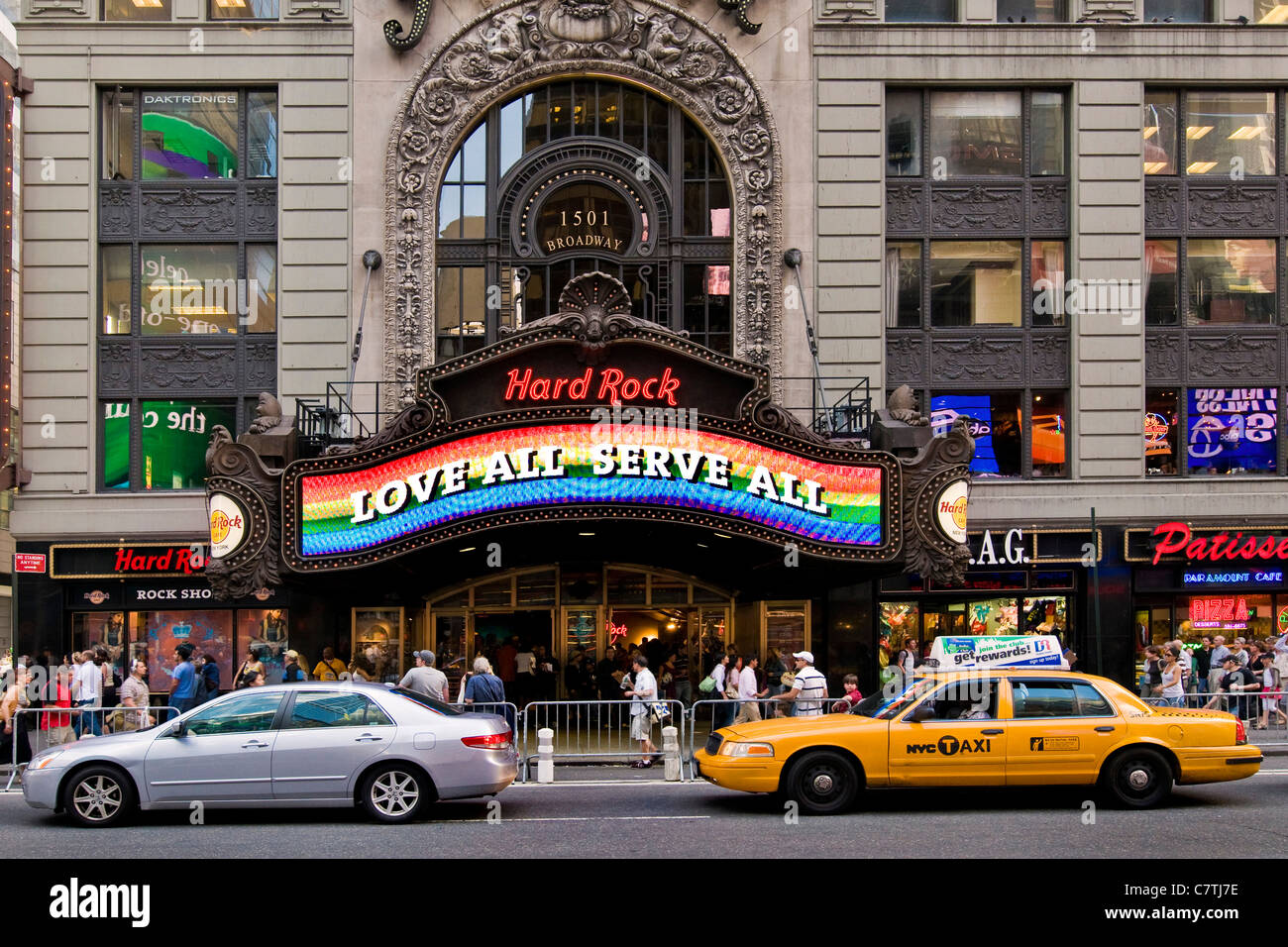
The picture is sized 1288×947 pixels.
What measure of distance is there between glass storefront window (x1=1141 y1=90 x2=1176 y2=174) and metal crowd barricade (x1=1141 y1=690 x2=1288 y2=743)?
12.1 metres

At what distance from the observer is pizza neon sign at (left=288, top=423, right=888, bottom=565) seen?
19734 millimetres

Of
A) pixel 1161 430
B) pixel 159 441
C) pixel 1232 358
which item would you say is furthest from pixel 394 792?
pixel 1232 358

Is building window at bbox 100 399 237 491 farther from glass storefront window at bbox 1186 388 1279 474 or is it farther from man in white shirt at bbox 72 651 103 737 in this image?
glass storefront window at bbox 1186 388 1279 474

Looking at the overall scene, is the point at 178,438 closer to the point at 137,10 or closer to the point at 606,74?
the point at 137,10

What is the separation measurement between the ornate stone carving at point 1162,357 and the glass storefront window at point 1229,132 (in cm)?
342

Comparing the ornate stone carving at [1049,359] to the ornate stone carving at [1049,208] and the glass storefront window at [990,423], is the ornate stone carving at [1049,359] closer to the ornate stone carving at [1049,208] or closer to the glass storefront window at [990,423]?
Result: the glass storefront window at [990,423]

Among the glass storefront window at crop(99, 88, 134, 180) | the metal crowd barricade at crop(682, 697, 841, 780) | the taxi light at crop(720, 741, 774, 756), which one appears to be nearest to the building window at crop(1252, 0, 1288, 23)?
the metal crowd barricade at crop(682, 697, 841, 780)

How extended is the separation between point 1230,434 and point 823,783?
16.9m

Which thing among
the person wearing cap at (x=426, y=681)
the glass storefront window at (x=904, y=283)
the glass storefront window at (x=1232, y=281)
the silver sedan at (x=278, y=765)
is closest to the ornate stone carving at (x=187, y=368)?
the person wearing cap at (x=426, y=681)

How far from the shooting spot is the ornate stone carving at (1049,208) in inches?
1081

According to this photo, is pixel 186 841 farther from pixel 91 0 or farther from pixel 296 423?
pixel 91 0

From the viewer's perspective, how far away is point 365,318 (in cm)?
2678

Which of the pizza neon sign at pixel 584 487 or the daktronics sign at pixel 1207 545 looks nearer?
the pizza neon sign at pixel 584 487

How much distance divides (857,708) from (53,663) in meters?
16.6
